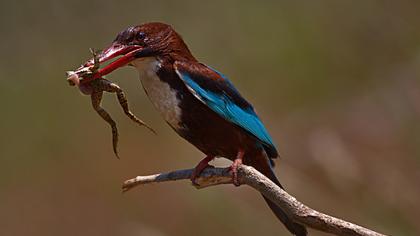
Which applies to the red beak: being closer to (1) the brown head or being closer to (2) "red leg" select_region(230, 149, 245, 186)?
(1) the brown head

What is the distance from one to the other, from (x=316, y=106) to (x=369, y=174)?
65.8 inches

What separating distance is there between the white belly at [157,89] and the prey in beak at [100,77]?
0.17ft

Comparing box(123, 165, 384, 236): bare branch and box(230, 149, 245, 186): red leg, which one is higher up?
box(230, 149, 245, 186): red leg

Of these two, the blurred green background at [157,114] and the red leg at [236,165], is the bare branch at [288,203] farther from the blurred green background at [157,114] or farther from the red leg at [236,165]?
the blurred green background at [157,114]

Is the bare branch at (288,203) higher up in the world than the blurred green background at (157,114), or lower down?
lower down

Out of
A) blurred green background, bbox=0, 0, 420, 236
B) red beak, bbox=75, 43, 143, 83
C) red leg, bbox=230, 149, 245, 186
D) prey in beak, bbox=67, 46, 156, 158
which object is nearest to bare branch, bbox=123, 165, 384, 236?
red leg, bbox=230, 149, 245, 186

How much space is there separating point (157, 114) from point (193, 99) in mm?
2447

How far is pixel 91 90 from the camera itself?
2.21 metres

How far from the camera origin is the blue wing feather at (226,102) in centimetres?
237

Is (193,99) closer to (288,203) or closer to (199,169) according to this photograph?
(199,169)

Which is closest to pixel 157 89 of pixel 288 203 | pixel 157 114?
pixel 288 203

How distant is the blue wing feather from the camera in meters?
2.37

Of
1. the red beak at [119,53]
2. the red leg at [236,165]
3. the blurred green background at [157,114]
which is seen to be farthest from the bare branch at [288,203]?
the blurred green background at [157,114]

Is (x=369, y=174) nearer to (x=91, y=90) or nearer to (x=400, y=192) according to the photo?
(x=400, y=192)
